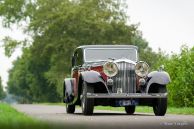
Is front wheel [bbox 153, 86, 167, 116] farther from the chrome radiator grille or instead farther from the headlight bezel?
the headlight bezel

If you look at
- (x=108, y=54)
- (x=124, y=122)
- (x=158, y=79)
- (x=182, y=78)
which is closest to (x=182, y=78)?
(x=182, y=78)

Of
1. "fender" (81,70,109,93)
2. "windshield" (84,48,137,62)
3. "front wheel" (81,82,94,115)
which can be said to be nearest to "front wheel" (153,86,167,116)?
"fender" (81,70,109,93)

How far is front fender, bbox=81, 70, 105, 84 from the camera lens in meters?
18.1

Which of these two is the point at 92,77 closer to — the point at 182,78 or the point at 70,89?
the point at 70,89

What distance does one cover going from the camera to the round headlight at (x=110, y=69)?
1839 cm

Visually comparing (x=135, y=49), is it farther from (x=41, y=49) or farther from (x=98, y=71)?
(x=41, y=49)

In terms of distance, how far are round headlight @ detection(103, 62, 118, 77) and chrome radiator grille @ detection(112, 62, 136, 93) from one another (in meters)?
0.19

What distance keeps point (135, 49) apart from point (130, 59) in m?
0.54

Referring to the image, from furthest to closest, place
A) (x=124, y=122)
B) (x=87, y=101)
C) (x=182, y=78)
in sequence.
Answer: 1. (x=182, y=78)
2. (x=87, y=101)
3. (x=124, y=122)

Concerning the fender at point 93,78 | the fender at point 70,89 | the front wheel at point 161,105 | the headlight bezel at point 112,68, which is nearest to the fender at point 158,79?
the front wheel at point 161,105

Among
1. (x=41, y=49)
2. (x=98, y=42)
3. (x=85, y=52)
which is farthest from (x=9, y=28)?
(x=85, y=52)

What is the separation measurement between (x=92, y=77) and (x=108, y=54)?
257 centimetres

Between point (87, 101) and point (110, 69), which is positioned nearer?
point (87, 101)

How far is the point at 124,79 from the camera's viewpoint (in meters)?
18.6
